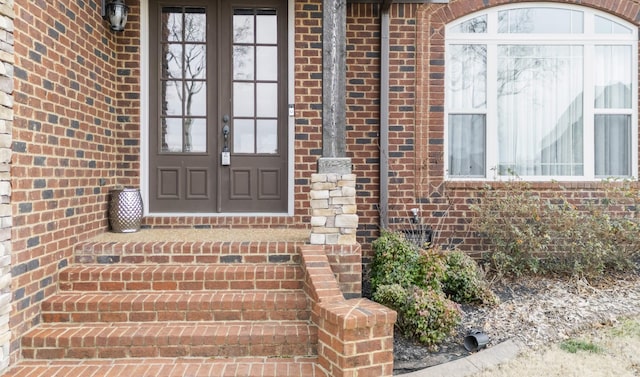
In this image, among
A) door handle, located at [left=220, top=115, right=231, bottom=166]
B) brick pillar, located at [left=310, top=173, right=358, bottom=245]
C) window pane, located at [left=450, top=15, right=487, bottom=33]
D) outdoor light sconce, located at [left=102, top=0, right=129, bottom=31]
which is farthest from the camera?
window pane, located at [left=450, top=15, right=487, bottom=33]

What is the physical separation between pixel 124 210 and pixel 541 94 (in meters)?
4.99

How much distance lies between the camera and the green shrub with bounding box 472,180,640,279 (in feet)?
15.0

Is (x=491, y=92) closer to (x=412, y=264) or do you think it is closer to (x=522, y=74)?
(x=522, y=74)

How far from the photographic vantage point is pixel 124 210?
4.32 meters

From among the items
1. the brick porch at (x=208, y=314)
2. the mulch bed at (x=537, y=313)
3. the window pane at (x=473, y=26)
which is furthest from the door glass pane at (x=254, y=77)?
the mulch bed at (x=537, y=313)

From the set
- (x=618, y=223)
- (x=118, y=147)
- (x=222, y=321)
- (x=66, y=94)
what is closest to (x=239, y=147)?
(x=118, y=147)

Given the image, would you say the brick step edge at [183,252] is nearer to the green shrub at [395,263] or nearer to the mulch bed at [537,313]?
the green shrub at [395,263]

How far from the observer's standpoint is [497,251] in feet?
15.6

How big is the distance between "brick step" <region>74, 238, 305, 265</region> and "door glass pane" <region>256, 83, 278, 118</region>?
176 cm

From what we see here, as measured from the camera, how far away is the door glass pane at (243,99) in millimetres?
4895

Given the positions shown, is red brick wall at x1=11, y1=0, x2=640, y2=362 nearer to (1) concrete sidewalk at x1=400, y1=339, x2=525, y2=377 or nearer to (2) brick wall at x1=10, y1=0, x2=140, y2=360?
(2) brick wall at x1=10, y1=0, x2=140, y2=360

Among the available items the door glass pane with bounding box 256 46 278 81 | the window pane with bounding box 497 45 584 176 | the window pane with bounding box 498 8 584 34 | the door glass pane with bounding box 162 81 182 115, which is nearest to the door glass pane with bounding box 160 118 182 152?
the door glass pane with bounding box 162 81 182 115

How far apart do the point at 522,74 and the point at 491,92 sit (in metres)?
0.45

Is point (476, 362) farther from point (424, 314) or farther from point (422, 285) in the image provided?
point (422, 285)
